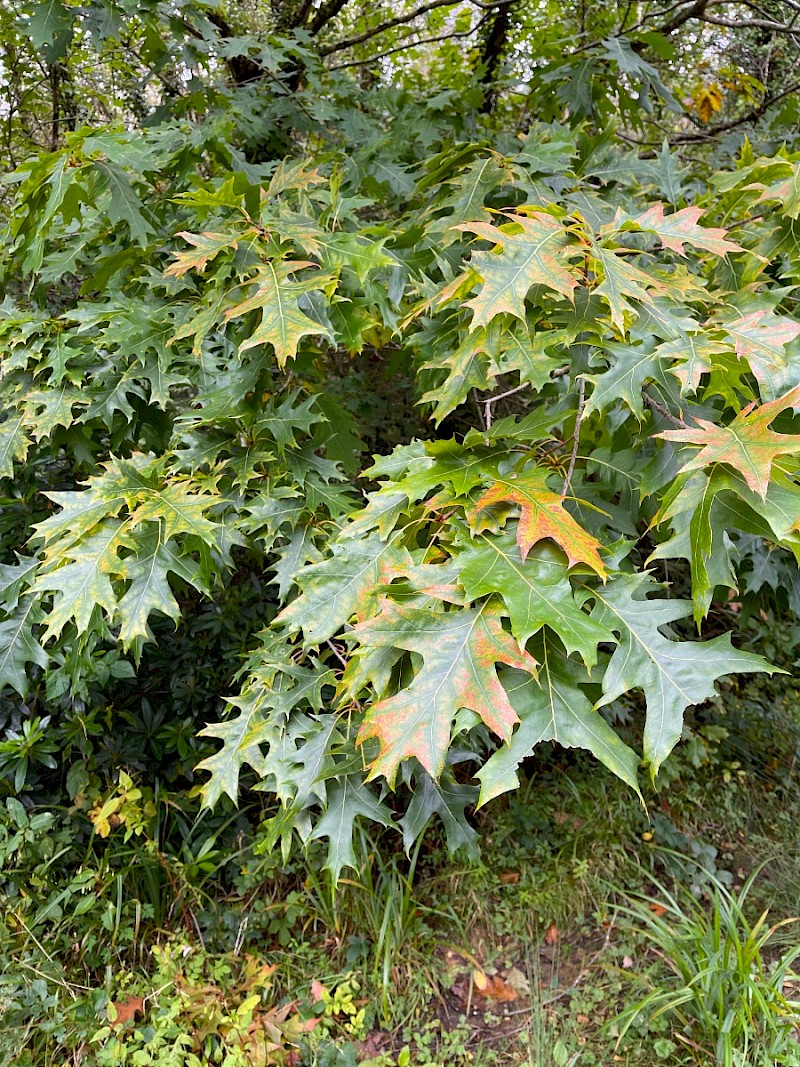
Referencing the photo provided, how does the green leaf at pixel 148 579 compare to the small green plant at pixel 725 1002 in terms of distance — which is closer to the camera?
the green leaf at pixel 148 579

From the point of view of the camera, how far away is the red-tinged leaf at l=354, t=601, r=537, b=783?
Result: 864 millimetres

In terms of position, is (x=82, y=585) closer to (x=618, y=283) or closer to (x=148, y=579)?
(x=148, y=579)

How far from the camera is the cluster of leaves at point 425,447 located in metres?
0.92

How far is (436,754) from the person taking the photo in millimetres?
864

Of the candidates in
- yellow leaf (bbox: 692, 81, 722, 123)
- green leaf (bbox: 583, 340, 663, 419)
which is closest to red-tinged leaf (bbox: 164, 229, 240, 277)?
green leaf (bbox: 583, 340, 663, 419)

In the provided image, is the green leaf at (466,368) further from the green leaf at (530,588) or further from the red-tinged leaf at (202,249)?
the red-tinged leaf at (202,249)

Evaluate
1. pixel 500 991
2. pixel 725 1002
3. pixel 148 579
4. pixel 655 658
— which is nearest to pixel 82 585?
pixel 148 579

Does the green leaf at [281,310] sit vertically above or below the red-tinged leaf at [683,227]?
above

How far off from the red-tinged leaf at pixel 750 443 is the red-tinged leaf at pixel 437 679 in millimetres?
323

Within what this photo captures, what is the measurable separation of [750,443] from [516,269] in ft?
1.38

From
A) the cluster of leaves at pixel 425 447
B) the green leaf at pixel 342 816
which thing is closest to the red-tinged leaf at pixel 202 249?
the cluster of leaves at pixel 425 447

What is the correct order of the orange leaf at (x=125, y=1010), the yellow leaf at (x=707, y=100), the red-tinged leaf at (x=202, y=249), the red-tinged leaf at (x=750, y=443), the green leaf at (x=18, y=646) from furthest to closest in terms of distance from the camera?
the yellow leaf at (x=707, y=100), the orange leaf at (x=125, y=1010), the green leaf at (x=18, y=646), the red-tinged leaf at (x=202, y=249), the red-tinged leaf at (x=750, y=443)

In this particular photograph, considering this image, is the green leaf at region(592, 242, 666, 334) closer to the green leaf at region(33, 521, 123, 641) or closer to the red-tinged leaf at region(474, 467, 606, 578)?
the red-tinged leaf at region(474, 467, 606, 578)

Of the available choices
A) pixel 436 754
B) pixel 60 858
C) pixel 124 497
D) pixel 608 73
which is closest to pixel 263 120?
pixel 608 73
